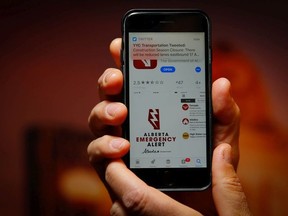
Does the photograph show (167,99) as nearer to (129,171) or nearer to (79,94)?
(129,171)

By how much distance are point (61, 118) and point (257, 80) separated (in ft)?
1.51

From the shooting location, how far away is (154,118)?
2.22 ft

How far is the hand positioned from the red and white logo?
49 mm

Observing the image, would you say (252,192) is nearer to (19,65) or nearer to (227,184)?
(227,184)

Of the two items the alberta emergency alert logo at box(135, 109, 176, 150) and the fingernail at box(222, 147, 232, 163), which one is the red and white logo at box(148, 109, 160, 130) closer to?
the alberta emergency alert logo at box(135, 109, 176, 150)

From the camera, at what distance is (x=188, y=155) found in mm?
679

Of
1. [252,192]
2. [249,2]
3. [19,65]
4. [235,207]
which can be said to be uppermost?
[249,2]

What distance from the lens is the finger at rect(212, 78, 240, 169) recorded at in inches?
26.6

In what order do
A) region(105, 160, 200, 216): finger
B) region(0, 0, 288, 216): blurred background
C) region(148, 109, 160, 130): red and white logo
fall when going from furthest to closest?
1. region(0, 0, 288, 216): blurred background
2. region(148, 109, 160, 130): red and white logo
3. region(105, 160, 200, 216): finger

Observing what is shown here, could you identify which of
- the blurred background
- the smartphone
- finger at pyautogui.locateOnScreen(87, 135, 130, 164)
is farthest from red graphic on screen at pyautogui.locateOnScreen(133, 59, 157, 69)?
the blurred background

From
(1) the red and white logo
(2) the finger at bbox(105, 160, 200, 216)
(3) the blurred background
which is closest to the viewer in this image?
(2) the finger at bbox(105, 160, 200, 216)

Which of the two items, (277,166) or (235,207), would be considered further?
(277,166)

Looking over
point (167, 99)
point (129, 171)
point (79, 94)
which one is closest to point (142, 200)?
point (129, 171)

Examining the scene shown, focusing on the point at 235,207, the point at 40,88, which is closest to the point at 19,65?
the point at 40,88
